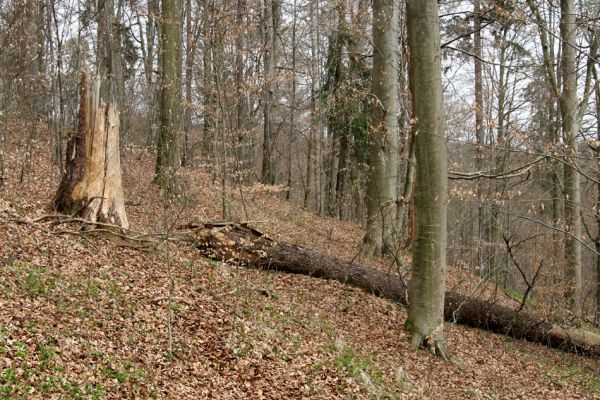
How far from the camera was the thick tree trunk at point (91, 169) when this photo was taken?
8.09 metres

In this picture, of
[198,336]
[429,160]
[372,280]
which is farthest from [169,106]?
[198,336]

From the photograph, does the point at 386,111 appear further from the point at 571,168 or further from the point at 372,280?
the point at 571,168

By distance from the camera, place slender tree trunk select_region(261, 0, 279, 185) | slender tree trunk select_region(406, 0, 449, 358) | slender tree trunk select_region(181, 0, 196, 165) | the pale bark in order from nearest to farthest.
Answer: slender tree trunk select_region(406, 0, 449, 358)
the pale bark
slender tree trunk select_region(181, 0, 196, 165)
slender tree trunk select_region(261, 0, 279, 185)

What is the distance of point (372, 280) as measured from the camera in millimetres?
10633

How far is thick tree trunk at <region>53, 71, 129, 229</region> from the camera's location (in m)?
8.09

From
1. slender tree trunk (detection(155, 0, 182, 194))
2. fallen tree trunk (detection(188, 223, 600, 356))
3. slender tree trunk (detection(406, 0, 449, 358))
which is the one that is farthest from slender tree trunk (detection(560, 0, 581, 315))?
slender tree trunk (detection(155, 0, 182, 194))

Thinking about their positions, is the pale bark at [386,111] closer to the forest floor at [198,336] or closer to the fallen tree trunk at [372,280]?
the fallen tree trunk at [372,280]

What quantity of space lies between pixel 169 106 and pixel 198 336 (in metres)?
8.03

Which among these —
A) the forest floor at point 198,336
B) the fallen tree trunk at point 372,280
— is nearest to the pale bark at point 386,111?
the fallen tree trunk at point 372,280

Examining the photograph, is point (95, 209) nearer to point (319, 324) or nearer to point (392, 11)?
point (319, 324)

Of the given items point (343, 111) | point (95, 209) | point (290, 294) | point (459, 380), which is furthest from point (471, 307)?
point (343, 111)

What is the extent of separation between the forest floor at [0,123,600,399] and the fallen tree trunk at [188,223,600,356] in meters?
0.26

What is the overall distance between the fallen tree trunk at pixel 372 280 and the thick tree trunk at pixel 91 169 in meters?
1.81

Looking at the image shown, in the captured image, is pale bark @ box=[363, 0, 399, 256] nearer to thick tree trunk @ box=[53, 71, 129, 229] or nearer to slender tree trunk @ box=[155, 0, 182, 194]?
slender tree trunk @ box=[155, 0, 182, 194]
